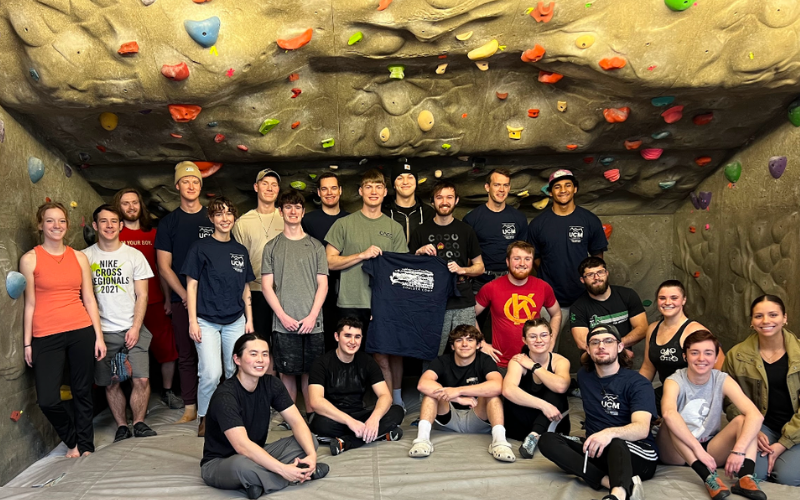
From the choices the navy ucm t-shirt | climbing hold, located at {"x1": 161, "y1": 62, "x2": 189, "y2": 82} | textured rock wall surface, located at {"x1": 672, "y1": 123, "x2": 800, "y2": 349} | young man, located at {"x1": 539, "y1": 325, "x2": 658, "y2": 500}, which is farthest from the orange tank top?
textured rock wall surface, located at {"x1": 672, "y1": 123, "x2": 800, "y2": 349}

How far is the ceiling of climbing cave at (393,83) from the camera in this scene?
3559mm

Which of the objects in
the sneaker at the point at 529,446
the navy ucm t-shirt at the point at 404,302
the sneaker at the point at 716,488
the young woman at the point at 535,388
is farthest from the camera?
the navy ucm t-shirt at the point at 404,302

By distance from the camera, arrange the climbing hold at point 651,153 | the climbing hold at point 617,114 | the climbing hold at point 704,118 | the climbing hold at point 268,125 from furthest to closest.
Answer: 1. the climbing hold at point 651,153
2. the climbing hold at point 704,118
3. the climbing hold at point 617,114
4. the climbing hold at point 268,125

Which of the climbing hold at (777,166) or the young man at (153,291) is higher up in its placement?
the climbing hold at (777,166)

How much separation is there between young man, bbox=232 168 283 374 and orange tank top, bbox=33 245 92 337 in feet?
3.30

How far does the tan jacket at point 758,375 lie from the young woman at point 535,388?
851mm

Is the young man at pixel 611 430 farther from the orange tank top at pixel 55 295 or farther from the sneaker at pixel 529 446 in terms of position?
the orange tank top at pixel 55 295

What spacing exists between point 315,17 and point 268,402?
214 centimetres

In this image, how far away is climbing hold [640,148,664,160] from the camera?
4.83 metres

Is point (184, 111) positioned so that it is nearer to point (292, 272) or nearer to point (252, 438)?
point (292, 272)

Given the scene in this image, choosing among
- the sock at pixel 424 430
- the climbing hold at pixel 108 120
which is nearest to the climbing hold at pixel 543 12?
the sock at pixel 424 430

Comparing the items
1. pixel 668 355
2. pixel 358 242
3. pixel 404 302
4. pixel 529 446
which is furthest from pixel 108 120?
pixel 668 355

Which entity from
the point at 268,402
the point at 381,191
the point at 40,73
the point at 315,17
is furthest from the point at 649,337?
the point at 40,73

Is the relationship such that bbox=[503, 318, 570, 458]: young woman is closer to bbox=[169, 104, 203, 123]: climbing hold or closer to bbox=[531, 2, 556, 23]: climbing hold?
bbox=[531, 2, 556, 23]: climbing hold
